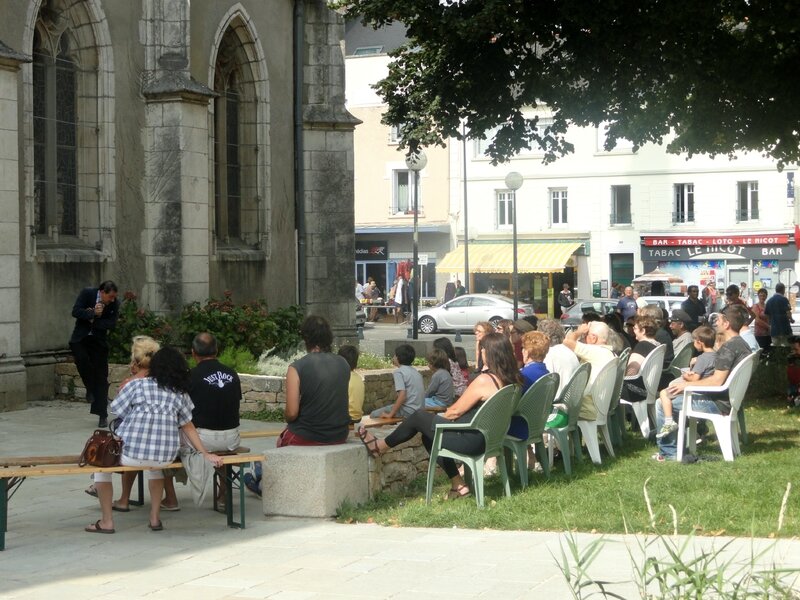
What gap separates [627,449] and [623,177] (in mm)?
45961

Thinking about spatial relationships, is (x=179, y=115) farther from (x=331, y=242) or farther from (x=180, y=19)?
(x=331, y=242)

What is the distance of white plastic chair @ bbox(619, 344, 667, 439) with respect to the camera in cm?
1380

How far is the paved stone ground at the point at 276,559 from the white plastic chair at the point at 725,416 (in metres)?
3.59

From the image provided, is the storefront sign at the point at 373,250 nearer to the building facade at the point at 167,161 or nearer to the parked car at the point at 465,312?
the parked car at the point at 465,312

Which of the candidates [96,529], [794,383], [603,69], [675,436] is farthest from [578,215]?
[96,529]

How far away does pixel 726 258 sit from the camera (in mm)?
56406

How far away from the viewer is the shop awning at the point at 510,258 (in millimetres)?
57625

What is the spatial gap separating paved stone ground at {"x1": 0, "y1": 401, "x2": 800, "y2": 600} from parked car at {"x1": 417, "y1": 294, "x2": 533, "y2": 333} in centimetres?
3583

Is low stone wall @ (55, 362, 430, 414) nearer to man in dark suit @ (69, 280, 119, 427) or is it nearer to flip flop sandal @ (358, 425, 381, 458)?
Answer: man in dark suit @ (69, 280, 119, 427)

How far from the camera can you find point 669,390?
491 inches

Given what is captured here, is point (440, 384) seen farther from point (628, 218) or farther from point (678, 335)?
point (628, 218)

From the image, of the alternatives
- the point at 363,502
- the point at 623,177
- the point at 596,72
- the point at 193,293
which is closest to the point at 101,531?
the point at 363,502

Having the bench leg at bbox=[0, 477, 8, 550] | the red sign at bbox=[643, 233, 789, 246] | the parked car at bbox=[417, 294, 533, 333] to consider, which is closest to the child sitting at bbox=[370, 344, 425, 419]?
the bench leg at bbox=[0, 477, 8, 550]

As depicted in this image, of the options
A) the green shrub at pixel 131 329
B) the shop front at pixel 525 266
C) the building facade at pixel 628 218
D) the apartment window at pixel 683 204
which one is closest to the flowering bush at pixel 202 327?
the green shrub at pixel 131 329
